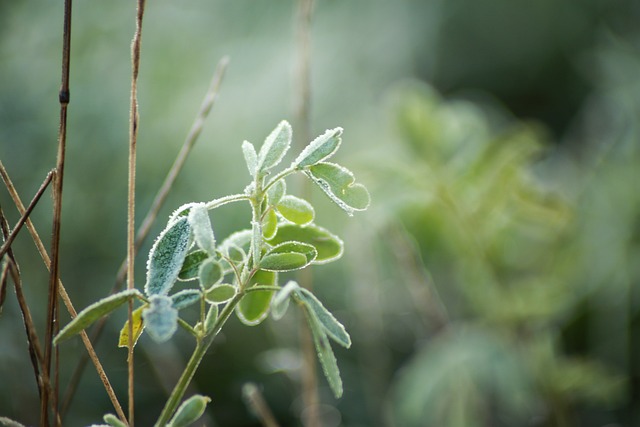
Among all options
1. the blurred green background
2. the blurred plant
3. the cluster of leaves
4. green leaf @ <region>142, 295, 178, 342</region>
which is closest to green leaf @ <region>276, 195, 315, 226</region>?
the cluster of leaves

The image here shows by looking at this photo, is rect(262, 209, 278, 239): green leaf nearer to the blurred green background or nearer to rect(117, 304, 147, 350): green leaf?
rect(117, 304, 147, 350): green leaf

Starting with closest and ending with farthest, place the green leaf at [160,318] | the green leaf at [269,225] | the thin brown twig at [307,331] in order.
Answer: the green leaf at [160,318] → the green leaf at [269,225] → the thin brown twig at [307,331]

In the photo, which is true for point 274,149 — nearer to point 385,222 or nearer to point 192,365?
point 192,365

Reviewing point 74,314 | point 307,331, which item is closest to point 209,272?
point 74,314

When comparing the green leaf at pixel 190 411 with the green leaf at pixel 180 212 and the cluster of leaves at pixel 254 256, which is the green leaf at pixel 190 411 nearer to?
the cluster of leaves at pixel 254 256

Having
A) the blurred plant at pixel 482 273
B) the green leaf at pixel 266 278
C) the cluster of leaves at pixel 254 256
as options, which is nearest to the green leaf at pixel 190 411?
the cluster of leaves at pixel 254 256
